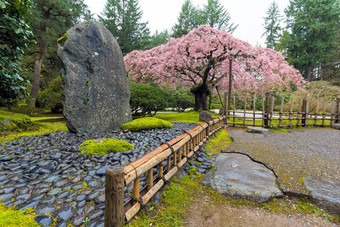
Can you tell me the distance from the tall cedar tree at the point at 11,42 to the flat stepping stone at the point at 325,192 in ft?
20.5

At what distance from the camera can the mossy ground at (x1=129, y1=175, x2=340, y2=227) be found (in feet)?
6.07

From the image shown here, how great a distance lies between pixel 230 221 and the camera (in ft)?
6.19

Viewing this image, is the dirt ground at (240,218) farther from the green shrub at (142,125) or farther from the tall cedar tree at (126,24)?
the tall cedar tree at (126,24)

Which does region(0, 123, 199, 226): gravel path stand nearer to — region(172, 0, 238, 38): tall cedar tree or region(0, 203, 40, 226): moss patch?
region(0, 203, 40, 226): moss patch

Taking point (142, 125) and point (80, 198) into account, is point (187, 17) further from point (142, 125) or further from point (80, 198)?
point (80, 198)

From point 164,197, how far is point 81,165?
1678mm

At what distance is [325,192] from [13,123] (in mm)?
7589

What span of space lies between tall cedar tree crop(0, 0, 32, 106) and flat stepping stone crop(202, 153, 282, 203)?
512 centimetres

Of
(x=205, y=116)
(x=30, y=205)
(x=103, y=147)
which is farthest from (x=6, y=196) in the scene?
(x=205, y=116)

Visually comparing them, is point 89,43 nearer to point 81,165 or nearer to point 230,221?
point 81,165

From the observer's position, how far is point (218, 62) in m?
9.85

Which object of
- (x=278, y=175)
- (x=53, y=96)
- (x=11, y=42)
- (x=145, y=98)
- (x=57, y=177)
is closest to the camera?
(x=57, y=177)

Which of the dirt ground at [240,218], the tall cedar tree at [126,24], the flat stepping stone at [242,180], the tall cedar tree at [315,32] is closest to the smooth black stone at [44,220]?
the dirt ground at [240,218]

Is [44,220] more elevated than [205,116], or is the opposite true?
[205,116]
